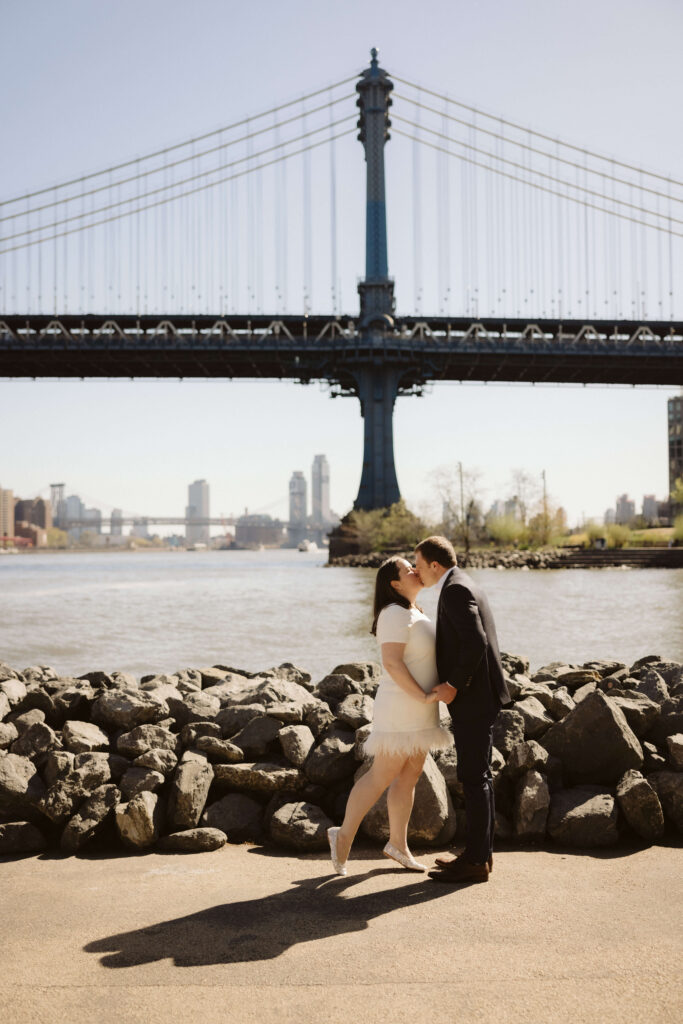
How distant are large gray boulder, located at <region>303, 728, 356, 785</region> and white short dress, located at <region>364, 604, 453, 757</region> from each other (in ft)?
3.17

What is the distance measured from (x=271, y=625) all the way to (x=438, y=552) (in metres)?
15.2

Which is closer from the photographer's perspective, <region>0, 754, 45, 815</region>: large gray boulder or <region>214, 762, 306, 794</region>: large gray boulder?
<region>0, 754, 45, 815</region>: large gray boulder

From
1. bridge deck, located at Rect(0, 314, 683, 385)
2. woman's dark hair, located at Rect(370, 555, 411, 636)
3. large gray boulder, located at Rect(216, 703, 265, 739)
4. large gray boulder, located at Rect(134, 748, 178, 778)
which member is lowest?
large gray boulder, located at Rect(134, 748, 178, 778)

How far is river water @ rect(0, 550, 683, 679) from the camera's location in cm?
1447

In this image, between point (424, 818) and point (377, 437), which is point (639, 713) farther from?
point (377, 437)

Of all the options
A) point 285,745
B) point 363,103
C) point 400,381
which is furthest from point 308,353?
point 285,745

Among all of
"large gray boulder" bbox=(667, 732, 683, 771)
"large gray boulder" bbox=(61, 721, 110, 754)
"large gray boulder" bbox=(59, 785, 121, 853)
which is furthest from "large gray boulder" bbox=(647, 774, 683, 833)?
"large gray boulder" bbox=(61, 721, 110, 754)

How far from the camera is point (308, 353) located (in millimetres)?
65375

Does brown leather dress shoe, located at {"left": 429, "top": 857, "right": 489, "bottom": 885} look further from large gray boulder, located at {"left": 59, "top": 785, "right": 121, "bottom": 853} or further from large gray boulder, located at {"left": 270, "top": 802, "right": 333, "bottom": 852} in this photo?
large gray boulder, located at {"left": 59, "top": 785, "right": 121, "bottom": 853}

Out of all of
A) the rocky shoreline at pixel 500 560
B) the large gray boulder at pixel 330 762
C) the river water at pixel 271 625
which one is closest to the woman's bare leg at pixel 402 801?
the large gray boulder at pixel 330 762

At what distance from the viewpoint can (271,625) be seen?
19531mm

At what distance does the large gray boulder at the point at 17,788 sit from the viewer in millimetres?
5254

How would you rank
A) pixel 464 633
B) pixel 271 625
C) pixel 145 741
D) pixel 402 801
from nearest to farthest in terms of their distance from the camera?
pixel 464 633
pixel 402 801
pixel 145 741
pixel 271 625

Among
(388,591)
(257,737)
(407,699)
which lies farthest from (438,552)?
(257,737)
